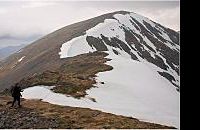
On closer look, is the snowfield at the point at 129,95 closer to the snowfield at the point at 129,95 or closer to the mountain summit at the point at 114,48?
the snowfield at the point at 129,95

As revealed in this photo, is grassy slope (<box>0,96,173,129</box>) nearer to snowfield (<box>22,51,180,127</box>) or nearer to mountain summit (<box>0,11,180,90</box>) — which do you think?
snowfield (<box>22,51,180,127</box>)

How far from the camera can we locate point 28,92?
44125 mm

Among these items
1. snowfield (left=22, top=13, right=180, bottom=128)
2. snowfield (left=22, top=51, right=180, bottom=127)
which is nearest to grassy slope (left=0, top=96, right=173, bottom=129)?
snowfield (left=22, top=13, right=180, bottom=128)

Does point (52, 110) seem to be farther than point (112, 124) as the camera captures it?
Yes

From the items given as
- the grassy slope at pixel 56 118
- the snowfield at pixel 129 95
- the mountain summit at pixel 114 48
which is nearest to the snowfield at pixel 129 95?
the snowfield at pixel 129 95

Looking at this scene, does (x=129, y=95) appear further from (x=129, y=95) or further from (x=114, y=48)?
(x=114, y=48)

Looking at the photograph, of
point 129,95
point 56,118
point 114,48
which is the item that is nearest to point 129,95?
point 129,95

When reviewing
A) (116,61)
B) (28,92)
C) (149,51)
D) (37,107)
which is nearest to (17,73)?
(149,51)

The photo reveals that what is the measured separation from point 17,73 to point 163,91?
9760 cm

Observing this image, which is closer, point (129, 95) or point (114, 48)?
point (129, 95)

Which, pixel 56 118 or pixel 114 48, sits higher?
pixel 114 48

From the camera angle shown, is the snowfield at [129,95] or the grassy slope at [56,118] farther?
the snowfield at [129,95]
